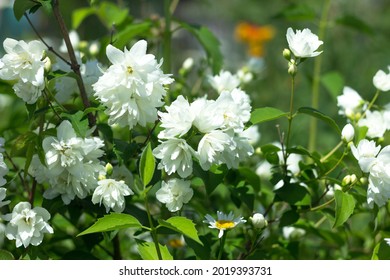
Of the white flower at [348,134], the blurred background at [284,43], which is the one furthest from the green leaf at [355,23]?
the white flower at [348,134]

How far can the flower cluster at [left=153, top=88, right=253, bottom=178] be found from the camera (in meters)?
1.38

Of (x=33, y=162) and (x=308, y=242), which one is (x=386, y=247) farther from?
(x=33, y=162)

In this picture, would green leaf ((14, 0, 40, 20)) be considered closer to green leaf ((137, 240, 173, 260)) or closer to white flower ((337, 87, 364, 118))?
green leaf ((137, 240, 173, 260))

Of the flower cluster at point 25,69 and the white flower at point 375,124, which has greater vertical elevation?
the flower cluster at point 25,69

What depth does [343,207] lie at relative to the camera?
1460 millimetres

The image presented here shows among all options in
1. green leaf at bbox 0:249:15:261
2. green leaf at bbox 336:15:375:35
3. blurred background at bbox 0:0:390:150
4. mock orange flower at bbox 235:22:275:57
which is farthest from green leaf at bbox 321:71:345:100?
mock orange flower at bbox 235:22:275:57

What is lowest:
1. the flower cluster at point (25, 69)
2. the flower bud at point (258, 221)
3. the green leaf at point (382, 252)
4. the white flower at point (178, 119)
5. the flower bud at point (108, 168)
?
the green leaf at point (382, 252)

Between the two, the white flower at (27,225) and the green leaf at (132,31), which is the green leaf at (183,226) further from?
the green leaf at (132,31)

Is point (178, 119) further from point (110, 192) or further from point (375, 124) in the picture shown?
point (375, 124)

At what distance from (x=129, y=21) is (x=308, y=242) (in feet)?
3.03

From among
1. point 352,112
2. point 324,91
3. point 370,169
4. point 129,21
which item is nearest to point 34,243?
point 370,169

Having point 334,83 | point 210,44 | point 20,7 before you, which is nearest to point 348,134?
point 210,44

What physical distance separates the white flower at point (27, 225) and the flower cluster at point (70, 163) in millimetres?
65

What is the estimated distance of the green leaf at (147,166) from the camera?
137cm
